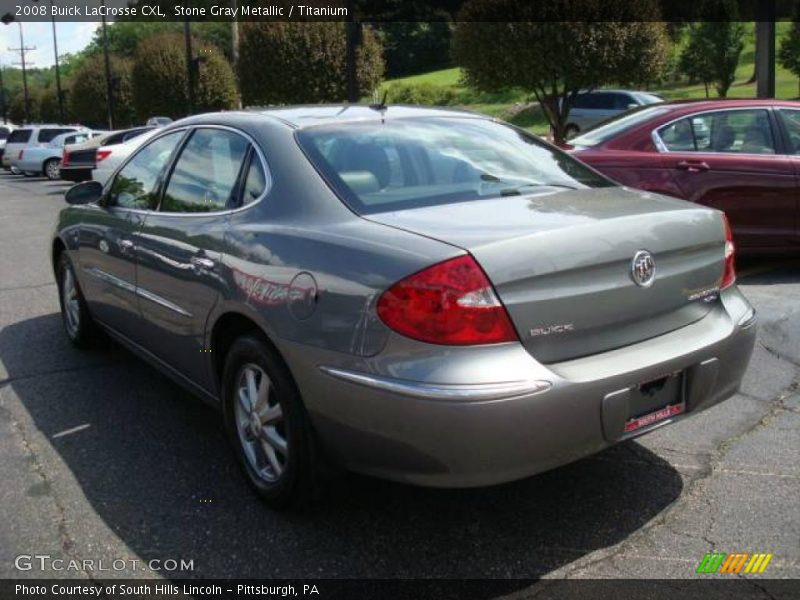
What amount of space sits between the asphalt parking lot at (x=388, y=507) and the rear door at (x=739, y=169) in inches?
101

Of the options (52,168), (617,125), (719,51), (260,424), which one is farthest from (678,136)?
(719,51)

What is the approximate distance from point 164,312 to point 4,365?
2.02 m

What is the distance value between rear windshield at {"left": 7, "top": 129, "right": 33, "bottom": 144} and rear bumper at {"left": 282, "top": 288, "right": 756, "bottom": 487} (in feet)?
98.4

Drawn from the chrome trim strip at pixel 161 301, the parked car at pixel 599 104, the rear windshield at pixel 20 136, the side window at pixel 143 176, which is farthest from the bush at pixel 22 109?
the chrome trim strip at pixel 161 301

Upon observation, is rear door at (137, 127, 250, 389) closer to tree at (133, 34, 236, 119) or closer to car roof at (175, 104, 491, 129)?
car roof at (175, 104, 491, 129)

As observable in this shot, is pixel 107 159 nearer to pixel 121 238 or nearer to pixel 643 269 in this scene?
pixel 121 238

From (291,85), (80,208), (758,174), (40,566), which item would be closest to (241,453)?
(40,566)

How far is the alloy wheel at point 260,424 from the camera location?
322 centimetres

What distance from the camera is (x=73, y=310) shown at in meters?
5.57

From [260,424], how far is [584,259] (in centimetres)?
140

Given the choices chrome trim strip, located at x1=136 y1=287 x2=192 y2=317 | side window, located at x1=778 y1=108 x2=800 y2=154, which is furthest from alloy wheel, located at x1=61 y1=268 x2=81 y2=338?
side window, located at x1=778 y1=108 x2=800 y2=154

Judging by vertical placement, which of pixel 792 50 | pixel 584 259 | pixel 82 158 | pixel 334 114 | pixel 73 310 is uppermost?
pixel 792 50

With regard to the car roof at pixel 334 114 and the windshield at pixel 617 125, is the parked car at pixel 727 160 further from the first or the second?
the car roof at pixel 334 114

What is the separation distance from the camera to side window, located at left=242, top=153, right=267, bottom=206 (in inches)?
136
